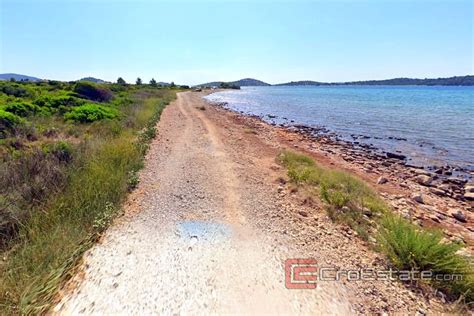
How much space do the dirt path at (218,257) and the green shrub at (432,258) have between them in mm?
379

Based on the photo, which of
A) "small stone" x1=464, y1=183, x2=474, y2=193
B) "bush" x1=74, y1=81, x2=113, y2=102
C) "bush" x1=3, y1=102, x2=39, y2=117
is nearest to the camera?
"small stone" x1=464, y1=183, x2=474, y2=193

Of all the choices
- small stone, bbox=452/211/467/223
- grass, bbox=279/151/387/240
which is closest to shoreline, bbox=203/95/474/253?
small stone, bbox=452/211/467/223

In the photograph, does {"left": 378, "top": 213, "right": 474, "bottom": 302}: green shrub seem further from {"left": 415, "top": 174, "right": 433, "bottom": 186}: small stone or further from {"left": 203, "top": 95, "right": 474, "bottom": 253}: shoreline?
{"left": 415, "top": 174, "right": 433, "bottom": 186}: small stone

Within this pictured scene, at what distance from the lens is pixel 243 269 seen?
12.8ft

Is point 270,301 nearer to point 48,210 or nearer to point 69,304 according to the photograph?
point 69,304

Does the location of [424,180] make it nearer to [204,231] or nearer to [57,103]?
[204,231]

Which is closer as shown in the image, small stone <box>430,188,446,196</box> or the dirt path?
the dirt path

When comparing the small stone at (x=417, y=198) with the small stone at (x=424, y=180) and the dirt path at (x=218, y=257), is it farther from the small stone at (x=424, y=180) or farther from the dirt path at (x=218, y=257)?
the dirt path at (x=218, y=257)

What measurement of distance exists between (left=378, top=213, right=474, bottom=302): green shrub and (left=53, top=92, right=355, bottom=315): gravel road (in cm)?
128

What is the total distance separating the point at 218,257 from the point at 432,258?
11.3ft

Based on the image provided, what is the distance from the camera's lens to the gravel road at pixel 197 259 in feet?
10.6

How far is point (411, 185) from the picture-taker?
1048 centimetres

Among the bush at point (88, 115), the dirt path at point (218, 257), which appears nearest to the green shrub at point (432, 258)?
the dirt path at point (218, 257)

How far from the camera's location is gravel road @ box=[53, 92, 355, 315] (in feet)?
10.6
